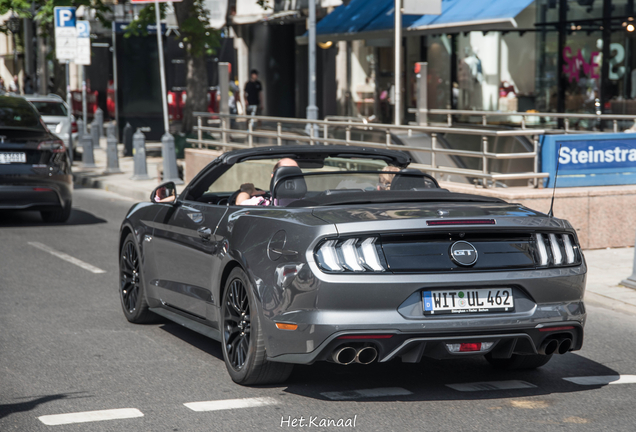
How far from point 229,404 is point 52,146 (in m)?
9.29

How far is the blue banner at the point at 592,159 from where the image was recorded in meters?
11.5

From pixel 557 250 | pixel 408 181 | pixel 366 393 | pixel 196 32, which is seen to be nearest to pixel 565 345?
pixel 557 250

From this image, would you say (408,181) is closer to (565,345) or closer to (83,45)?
(565,345)

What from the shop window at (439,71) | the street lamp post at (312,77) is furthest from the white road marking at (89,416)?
the shop window at (439,71)

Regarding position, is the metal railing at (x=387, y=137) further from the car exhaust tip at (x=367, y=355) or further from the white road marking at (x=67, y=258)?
the car exhaust tip at (x=367, y=355)

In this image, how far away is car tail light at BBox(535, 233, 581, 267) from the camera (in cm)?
538

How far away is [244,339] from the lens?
5.59 m

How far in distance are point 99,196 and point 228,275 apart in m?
13.4

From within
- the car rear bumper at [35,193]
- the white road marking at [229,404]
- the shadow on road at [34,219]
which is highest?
the car rear bumper at [35,193]

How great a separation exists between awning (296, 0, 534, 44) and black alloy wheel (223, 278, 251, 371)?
54.0ft

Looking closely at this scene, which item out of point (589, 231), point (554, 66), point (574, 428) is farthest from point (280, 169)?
point (554, 66)

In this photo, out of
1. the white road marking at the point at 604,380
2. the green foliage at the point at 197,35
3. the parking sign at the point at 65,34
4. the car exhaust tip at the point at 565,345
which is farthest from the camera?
the green foliage at the point at 197,35

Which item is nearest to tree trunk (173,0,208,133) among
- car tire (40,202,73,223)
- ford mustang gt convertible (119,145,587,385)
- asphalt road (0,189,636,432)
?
car tire (40,202,73,223)

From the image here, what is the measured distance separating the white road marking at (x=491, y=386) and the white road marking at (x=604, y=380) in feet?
1.11
